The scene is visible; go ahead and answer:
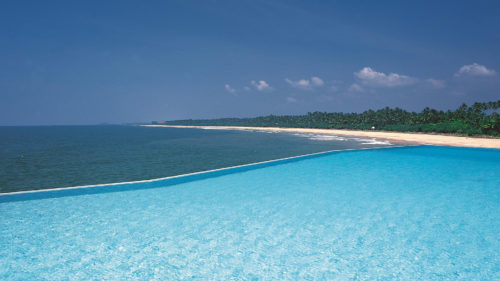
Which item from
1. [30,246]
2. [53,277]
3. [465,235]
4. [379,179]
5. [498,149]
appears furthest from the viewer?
[498,149]

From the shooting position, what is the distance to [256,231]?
20.9 ft

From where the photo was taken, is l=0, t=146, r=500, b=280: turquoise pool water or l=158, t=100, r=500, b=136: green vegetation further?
l=158, t=100, r=500, b=136: green vegetation

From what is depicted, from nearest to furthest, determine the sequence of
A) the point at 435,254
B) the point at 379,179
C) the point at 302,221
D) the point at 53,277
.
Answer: the point at 53,277, the point at 435,254, the point at 302,221, the point at 379,179

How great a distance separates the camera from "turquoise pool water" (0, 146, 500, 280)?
187 inches

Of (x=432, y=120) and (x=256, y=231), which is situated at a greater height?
(x=432, y=120)

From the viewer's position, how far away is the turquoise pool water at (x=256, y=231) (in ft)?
15.6

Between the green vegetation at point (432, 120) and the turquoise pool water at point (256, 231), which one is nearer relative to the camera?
the turquoise pool water at point (256, 231)

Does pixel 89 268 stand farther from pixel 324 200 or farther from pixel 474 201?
pixel 474 201

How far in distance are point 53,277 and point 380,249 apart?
19.0ft

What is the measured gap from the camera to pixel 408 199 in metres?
8.70

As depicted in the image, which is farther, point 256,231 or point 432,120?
point 432,120

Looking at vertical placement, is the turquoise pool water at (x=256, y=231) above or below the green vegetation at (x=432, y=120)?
below

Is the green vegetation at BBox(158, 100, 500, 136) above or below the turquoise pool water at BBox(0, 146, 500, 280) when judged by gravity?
above

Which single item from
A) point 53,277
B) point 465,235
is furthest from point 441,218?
point 53,277
